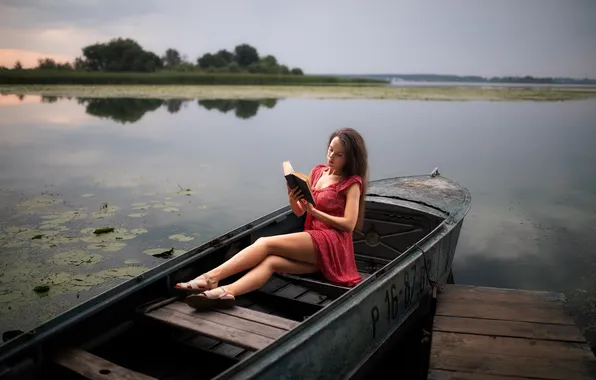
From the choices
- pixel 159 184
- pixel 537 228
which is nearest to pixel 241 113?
pixel 159 184

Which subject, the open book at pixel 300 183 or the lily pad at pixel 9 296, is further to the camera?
the lily pad at pixel 9 296

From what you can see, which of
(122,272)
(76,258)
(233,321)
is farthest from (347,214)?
(76,258)

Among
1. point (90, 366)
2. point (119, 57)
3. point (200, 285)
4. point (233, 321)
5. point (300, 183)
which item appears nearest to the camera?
point (90, 366)

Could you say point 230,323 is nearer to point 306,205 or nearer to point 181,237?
point 306,205

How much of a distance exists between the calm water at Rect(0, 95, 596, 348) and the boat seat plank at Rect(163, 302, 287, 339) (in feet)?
Result: 6.47

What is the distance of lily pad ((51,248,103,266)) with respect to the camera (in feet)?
18.8

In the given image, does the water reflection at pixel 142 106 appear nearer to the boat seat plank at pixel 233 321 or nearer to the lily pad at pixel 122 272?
the lily pad at pixel 122 272

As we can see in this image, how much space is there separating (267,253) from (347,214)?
24.3 inches

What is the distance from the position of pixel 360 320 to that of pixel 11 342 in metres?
1.97

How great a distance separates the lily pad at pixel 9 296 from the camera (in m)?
4.84

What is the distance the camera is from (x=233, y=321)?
10.2ft

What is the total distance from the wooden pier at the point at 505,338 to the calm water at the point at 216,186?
116 cm

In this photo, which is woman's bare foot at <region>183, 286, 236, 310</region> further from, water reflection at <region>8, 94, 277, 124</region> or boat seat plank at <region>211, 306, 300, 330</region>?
water reflection at <region>8, 94, 277, 124</region>

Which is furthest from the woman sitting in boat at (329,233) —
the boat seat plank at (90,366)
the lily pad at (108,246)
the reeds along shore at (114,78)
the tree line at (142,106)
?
the reeds along shore at (114,78)
